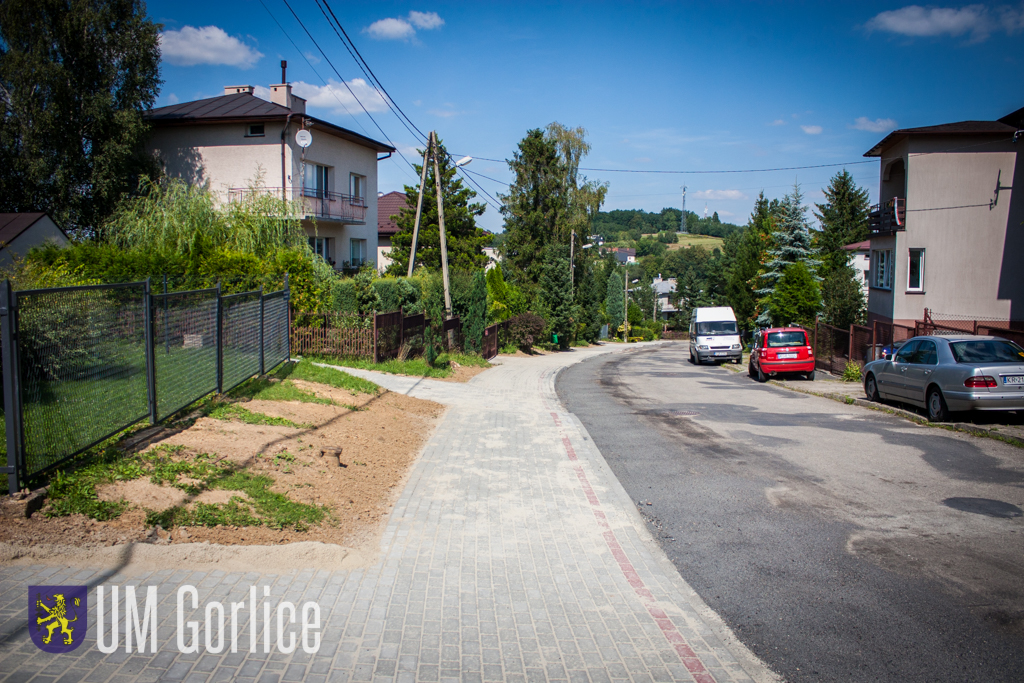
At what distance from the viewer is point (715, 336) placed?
29984 mm

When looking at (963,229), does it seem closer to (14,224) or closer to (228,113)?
(228,113)

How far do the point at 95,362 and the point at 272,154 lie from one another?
82.4ft

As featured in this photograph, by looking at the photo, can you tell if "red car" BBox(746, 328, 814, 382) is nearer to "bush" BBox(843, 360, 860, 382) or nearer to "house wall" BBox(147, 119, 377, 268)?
"bush" BBox(843, 360, 860, 382)

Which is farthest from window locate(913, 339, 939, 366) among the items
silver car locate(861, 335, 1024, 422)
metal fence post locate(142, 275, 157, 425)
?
metal fence post locate(142, 275, 157, 425)

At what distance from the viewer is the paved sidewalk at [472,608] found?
3.63 metres

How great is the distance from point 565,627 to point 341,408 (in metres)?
7.36

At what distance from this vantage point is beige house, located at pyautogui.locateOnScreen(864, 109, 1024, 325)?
2436 cm

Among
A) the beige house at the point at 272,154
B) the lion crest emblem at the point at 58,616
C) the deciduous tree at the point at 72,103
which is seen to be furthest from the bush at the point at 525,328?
the lion crest emblem at the point at 58,616

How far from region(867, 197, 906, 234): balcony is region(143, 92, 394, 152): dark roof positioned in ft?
79.3

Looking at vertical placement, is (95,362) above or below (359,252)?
below

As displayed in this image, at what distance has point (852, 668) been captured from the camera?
3.74m

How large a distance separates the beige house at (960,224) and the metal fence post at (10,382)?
92.6ft

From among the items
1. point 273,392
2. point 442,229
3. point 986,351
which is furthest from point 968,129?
point 273,392

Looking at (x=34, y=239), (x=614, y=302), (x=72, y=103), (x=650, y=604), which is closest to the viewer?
(x=650, y=604)
